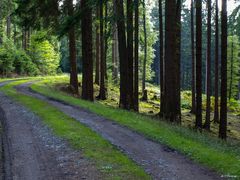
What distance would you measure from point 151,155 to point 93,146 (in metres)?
1.77

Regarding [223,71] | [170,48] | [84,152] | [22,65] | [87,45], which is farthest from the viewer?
[22,65]

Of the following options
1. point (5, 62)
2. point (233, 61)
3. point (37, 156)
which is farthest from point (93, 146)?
point (233, 61)

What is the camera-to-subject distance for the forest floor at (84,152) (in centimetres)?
859

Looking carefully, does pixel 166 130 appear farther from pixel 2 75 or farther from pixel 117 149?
pixel 2 75

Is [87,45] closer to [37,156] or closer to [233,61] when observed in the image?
[37,156]

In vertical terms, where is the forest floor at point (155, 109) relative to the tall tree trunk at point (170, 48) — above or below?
below

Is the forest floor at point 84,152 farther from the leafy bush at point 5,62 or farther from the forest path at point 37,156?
the leafy bush at point 5,62

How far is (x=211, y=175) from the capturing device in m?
8.45

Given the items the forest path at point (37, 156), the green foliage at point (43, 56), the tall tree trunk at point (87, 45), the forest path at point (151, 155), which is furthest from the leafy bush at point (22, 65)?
the forest path at point (151, 155)

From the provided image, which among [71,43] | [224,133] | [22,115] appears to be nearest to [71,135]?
[22,115]

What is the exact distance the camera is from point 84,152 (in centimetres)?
1027

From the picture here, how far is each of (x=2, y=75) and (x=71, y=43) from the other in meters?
18.4

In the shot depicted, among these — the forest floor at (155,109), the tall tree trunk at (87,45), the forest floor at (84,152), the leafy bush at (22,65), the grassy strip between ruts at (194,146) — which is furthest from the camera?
the leafy bush at (22,65)

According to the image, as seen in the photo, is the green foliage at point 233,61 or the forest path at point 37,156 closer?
the forest path at point 37,156
